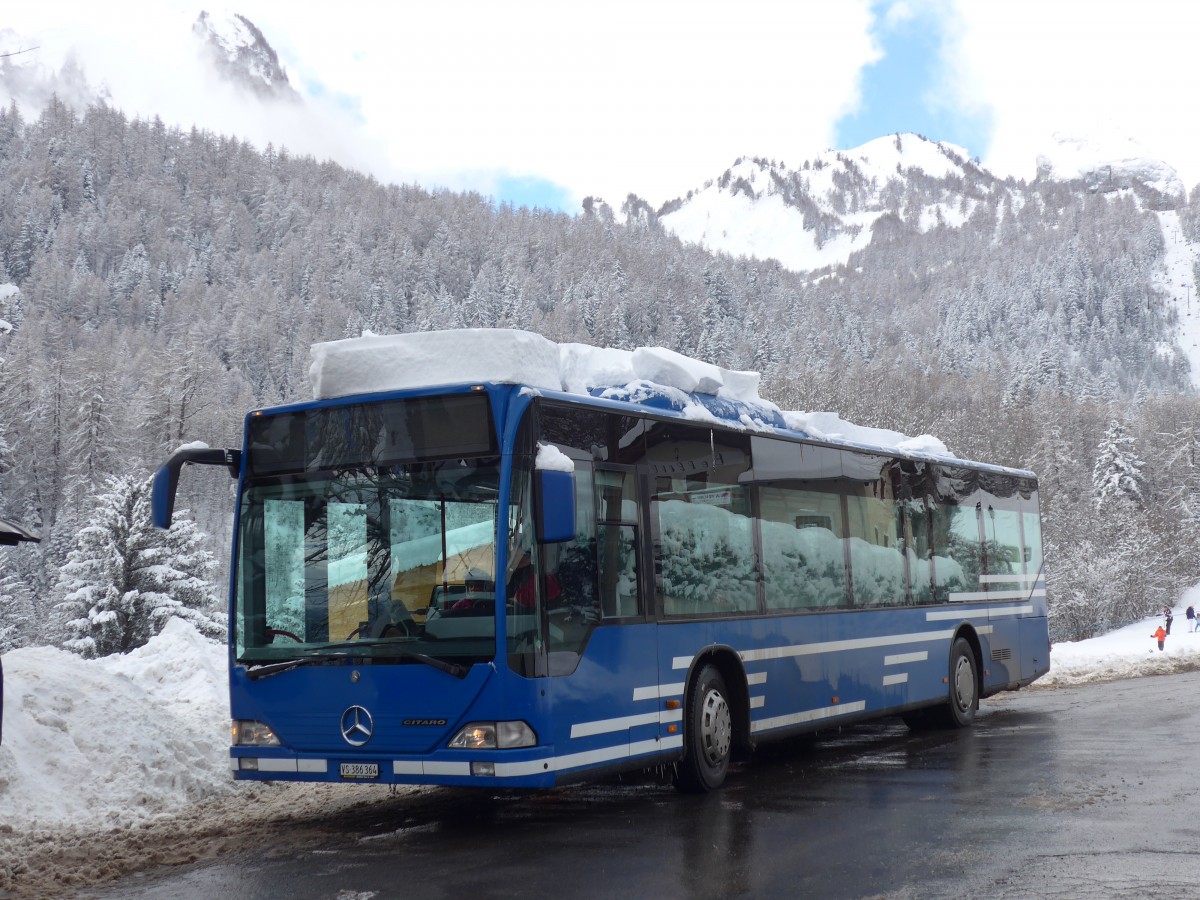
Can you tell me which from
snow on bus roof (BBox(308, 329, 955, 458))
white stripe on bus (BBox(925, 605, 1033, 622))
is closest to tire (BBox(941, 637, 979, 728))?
white stripe on bus (BBox(925, 605, 1033, 622))

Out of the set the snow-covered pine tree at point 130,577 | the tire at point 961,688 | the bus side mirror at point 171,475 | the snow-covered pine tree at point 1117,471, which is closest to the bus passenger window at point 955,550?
the tire at point 961,688

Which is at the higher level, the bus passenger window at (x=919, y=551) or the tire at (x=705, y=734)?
the bus passenger window at (x=919, y=551)

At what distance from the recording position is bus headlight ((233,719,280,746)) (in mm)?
8672

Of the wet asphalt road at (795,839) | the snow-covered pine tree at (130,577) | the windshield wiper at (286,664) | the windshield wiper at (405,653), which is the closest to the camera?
the wet asphalt road at (795,839)

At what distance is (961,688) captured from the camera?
15.2 metres

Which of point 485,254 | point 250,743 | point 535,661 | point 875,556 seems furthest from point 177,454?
Answer: point 485,254

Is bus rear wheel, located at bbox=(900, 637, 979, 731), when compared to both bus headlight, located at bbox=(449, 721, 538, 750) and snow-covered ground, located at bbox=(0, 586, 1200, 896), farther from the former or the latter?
bus headlight, located at bbox=(449, 721, 538, 750)

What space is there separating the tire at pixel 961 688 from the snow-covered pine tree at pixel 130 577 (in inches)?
1228

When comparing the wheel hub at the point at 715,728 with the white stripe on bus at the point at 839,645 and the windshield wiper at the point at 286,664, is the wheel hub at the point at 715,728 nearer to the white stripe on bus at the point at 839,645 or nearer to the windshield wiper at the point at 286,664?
the white stripe on bus at the point at 839,645

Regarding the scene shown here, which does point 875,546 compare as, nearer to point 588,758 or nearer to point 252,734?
point 588,758

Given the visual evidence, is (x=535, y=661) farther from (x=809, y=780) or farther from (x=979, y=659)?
(x=979, y=659)

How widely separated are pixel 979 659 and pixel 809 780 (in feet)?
19.2

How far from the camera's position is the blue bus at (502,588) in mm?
8055

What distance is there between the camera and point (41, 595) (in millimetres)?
63344
